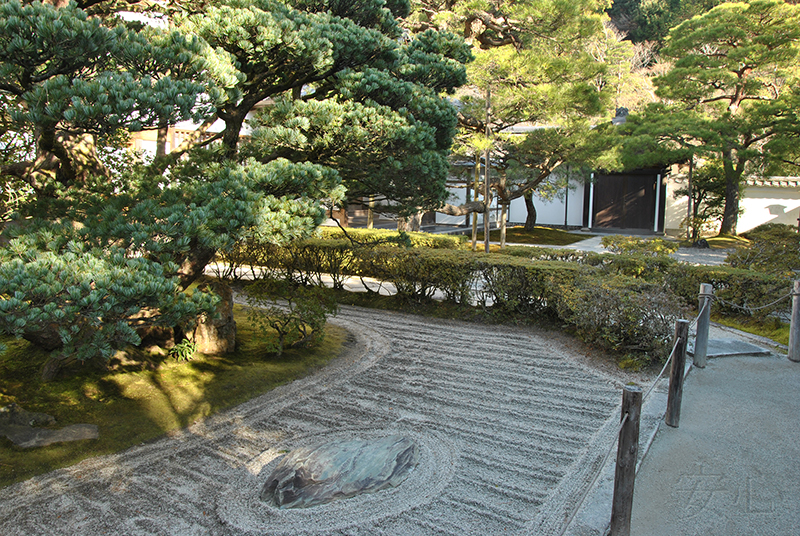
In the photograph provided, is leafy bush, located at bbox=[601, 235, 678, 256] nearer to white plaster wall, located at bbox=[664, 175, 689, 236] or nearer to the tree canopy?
the tree canopy

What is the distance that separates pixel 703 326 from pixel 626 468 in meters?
3.57

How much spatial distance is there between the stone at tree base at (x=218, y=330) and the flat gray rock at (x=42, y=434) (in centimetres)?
167

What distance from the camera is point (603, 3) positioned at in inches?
538

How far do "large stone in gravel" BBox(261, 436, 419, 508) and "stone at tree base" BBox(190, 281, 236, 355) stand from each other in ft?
7.96

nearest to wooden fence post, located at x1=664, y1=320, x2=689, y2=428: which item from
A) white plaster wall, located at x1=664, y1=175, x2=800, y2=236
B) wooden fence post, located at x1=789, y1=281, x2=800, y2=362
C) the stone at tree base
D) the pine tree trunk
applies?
wooden fence post, located at x1=789, y1=281, x2=800, y2=362

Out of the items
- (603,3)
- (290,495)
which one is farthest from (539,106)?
(290,495)

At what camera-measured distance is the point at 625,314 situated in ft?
19.5

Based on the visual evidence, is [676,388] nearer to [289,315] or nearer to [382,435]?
[382,435]

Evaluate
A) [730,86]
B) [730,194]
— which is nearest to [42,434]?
[730,86]

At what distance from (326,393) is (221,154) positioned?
247 cm

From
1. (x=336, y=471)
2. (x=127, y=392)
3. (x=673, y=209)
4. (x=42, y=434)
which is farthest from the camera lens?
(x=673, y=209)

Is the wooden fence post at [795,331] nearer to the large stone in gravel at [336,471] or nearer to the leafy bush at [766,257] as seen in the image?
the leafy bush at [766,257]

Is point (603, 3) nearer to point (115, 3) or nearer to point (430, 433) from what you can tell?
point (115, 3)

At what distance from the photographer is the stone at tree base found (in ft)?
18.9
